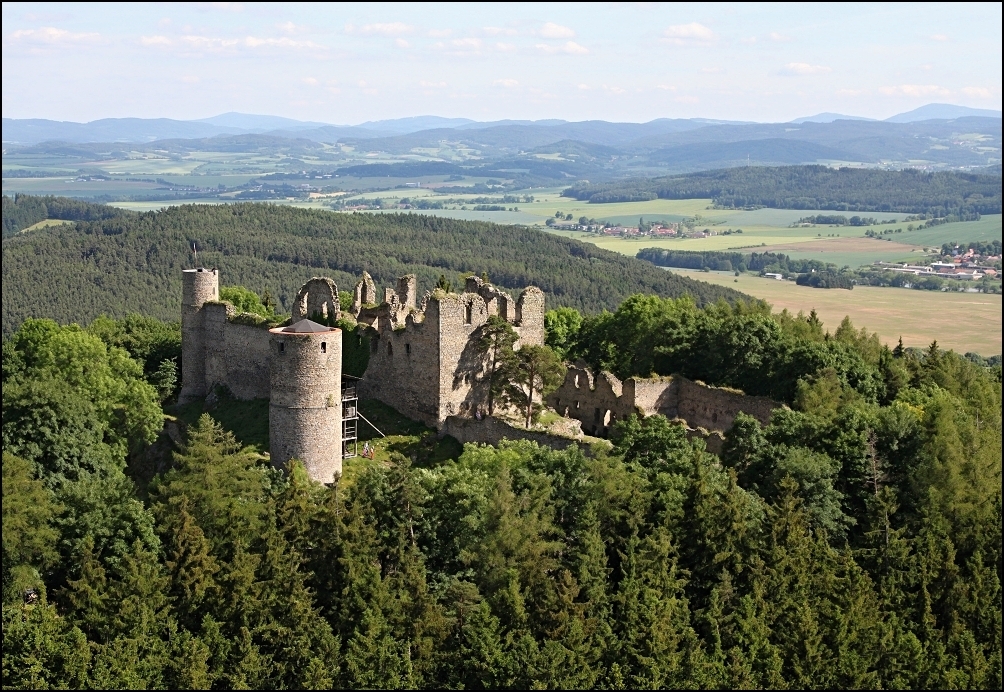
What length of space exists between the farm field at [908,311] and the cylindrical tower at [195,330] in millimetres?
46119

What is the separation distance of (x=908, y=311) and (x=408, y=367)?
64.6m

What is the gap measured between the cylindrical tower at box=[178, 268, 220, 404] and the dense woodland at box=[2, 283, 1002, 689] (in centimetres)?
813

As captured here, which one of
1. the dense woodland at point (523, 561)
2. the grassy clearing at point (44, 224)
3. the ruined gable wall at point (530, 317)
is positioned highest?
the ruined gable wall at point (530, 317)

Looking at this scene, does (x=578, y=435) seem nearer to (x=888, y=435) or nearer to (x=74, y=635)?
(x=888, y=435)

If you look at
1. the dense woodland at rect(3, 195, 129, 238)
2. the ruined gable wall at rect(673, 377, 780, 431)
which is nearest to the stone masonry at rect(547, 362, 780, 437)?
the ruined gable wall at rect(673, 377, 780, 431)

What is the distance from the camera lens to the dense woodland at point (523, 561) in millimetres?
35469

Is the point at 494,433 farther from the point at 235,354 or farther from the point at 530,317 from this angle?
the point at 235,354

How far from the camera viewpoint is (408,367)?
163ft

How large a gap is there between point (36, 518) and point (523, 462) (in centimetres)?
1457

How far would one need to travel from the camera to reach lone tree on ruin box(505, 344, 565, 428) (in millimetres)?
48781

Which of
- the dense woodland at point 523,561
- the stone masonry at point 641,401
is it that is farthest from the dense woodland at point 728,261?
the dense woodland at point 523,561

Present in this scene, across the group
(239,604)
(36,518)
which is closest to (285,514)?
(239,604)

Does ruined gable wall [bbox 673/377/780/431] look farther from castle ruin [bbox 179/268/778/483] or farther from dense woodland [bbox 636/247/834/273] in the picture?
dense woodland [bbox 636/247/834/273]

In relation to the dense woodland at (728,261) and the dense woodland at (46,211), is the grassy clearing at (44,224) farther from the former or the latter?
the dense woodland at (728,261)
